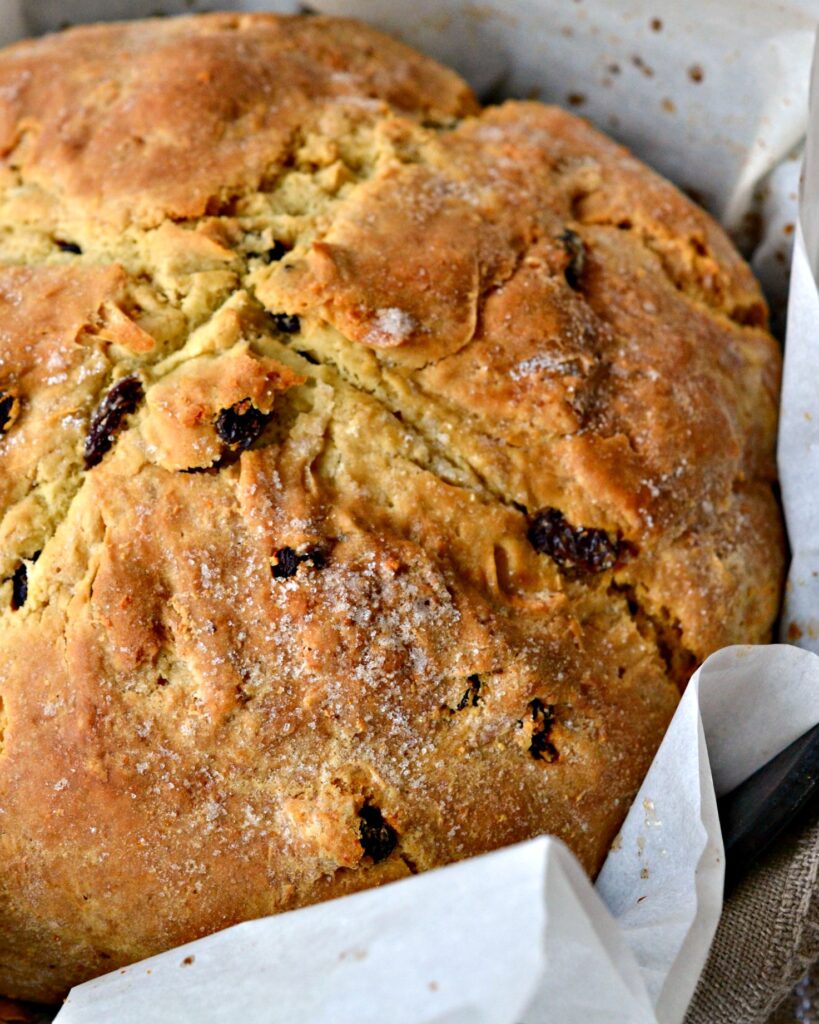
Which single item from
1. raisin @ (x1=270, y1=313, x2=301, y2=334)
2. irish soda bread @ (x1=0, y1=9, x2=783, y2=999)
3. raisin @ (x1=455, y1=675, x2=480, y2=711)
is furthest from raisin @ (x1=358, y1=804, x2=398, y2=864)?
raisin @ (x1=270, y1=313, x2=301, y2=334)

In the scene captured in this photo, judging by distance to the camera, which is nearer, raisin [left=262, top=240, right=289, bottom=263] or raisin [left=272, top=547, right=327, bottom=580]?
raisin [left=272, top=547, right=327, bottom=580]

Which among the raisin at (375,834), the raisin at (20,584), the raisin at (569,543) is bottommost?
the raisin at (375,834)

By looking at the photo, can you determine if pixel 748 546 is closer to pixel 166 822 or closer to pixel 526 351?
pixel 526 351

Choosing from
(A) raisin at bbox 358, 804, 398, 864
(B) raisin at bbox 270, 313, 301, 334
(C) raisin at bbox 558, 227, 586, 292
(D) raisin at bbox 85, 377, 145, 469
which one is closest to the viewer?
(A) raisin at bbox 358, 804, 398, 864

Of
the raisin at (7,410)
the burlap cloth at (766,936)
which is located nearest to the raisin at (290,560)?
the raisin at (7,410)

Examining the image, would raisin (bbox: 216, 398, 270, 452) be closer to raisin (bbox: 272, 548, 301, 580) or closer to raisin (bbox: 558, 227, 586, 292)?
raisin (bbox: 272, 548, 301, 580)

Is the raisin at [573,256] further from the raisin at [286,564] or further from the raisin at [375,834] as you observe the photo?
the raisin at [375,834]
